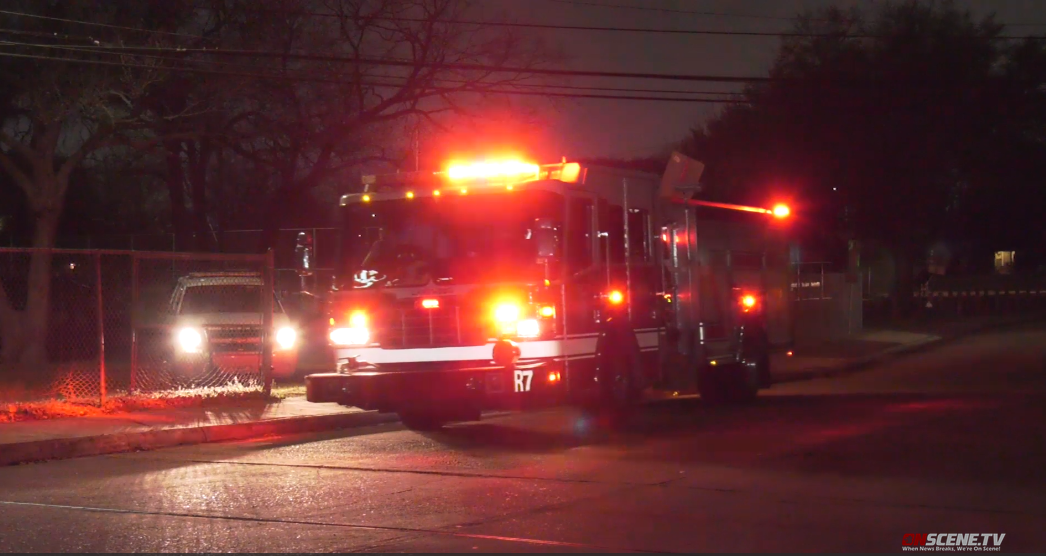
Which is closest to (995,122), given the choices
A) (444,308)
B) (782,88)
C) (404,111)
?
(782,88)

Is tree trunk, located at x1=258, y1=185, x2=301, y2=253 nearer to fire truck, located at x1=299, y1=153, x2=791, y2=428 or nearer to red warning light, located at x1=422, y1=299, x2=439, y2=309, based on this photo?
fire truck, located at x1=299, y1=153, x2=791, y2=428

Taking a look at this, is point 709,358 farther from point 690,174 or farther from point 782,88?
point 782,88

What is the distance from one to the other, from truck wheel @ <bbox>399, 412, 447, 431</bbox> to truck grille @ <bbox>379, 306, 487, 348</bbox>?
209 centimetres

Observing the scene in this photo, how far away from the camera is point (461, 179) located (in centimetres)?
1230

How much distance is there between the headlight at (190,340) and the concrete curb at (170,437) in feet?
12.7

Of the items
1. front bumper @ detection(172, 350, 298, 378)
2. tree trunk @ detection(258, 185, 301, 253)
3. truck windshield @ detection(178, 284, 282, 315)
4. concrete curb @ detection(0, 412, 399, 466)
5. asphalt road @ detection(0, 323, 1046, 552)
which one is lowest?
asphalt road @ detection(0, 323, 1046, 552)

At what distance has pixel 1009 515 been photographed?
8031mm

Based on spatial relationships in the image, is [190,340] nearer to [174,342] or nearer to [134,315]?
[174,342]

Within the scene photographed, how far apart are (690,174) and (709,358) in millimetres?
2470

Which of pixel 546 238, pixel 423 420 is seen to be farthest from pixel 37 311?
pixel 546 238

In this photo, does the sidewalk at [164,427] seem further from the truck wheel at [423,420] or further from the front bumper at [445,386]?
the front bumper at [445,386]

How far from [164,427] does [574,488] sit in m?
6.54

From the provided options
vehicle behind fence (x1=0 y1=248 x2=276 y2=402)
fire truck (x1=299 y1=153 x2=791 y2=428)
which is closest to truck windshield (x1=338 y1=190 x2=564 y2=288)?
fire truck (x1=299 y1=153 x2=791 y2=428)

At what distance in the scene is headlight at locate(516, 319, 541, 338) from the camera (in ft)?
38.2
